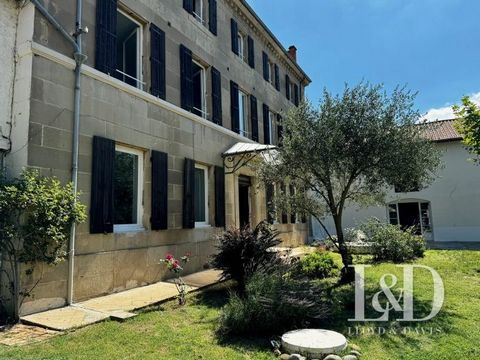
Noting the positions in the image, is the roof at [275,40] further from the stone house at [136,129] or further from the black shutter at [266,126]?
the black shutter at [266,126]

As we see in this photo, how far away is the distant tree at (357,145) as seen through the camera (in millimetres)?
6812

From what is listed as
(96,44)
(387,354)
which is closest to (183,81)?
(96,44)

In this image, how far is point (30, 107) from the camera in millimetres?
5695

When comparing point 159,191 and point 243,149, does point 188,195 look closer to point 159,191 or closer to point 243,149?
point 159,191

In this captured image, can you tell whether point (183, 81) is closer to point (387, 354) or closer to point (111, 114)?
point (111, 114)

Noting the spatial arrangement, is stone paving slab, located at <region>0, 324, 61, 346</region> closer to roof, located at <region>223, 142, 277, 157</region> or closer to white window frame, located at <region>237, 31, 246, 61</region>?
roof, located at <region>223, 142, 277, 157</region>

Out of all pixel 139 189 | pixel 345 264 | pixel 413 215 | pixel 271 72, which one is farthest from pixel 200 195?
pixel 413 215

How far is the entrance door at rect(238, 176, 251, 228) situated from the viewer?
502 inches

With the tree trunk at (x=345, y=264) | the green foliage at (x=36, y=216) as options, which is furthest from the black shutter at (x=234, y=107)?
the green foliage at (x=36, y=216)

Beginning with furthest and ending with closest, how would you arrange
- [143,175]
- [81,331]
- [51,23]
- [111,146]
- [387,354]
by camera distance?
[143,175], [111,146], [51,23], [81,331], [387,354]

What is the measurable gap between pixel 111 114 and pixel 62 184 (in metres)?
1.95

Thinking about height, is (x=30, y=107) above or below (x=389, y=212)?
above

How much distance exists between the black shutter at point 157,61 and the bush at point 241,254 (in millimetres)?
4125

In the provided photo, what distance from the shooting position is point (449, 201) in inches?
760
